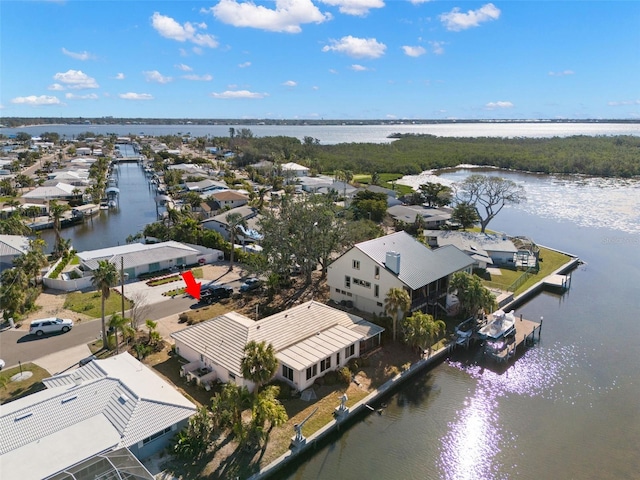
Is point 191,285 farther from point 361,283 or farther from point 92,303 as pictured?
point 361,283

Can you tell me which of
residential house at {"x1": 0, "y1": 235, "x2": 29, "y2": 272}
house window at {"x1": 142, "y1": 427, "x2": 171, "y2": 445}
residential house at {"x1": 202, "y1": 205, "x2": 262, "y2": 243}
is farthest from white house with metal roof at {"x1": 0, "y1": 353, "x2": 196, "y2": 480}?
residential house at {"x1": 202, "y1": 205, "x2": 262, "y2": 243}

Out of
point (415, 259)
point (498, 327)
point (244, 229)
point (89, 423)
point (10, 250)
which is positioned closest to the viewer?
point (89, 423)

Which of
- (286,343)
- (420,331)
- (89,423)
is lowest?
(286,343)

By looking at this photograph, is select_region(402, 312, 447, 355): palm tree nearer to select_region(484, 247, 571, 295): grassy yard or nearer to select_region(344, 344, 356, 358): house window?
select_region(344, 344, 356, 358): house window

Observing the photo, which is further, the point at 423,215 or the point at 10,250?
the point at 423,215

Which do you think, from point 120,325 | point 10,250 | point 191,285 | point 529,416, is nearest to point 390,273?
point 529,416

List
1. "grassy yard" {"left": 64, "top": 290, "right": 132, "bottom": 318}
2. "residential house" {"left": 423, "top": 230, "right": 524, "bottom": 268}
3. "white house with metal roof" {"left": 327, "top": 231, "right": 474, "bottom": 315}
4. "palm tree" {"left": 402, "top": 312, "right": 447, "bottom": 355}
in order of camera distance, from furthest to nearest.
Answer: "residential house" {"left": 423, "top": 230, "right": 524, "bottom": 268}, "grassy yard" {"left": 64, "top": 290, "right": 132, "bottom": 318}, "white house with metal roof" {"left": 327, "top": 231, "right": 474, "bottom": 315}, "palm tree" {"left": 402, "top": 312, "right": 447, "bottom": 355}
